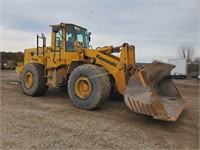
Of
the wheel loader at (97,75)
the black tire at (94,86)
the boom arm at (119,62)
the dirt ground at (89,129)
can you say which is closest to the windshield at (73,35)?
the wheel loader at (97,75)

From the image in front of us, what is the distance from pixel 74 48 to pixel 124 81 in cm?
202

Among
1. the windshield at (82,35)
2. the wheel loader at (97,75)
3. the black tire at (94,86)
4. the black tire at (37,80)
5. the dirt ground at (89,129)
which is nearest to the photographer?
the dirt ground at (89,129)

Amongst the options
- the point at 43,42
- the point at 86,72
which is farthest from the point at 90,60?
the point at 43,42

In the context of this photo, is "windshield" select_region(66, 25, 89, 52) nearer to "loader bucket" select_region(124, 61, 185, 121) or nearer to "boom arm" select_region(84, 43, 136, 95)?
"boom arm" select_region(84, 43, 136, 95)

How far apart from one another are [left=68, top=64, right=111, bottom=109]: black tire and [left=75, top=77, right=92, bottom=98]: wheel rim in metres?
0.06

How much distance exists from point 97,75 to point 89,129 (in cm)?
156

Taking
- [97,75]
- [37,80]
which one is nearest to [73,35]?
[37,80]

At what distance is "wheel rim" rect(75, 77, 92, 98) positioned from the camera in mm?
5461

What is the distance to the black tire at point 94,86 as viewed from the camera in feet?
17.1

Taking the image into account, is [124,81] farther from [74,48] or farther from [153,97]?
[74,48]

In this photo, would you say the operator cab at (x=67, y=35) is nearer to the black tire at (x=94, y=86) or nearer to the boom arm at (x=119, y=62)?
the boom arm at (x=119, y=62)

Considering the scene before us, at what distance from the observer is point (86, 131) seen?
13.0ft

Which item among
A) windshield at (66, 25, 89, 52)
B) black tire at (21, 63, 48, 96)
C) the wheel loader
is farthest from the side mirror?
black tire at (21, 63, 48, 96)

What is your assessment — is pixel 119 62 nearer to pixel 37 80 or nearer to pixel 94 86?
pixel 94 86
